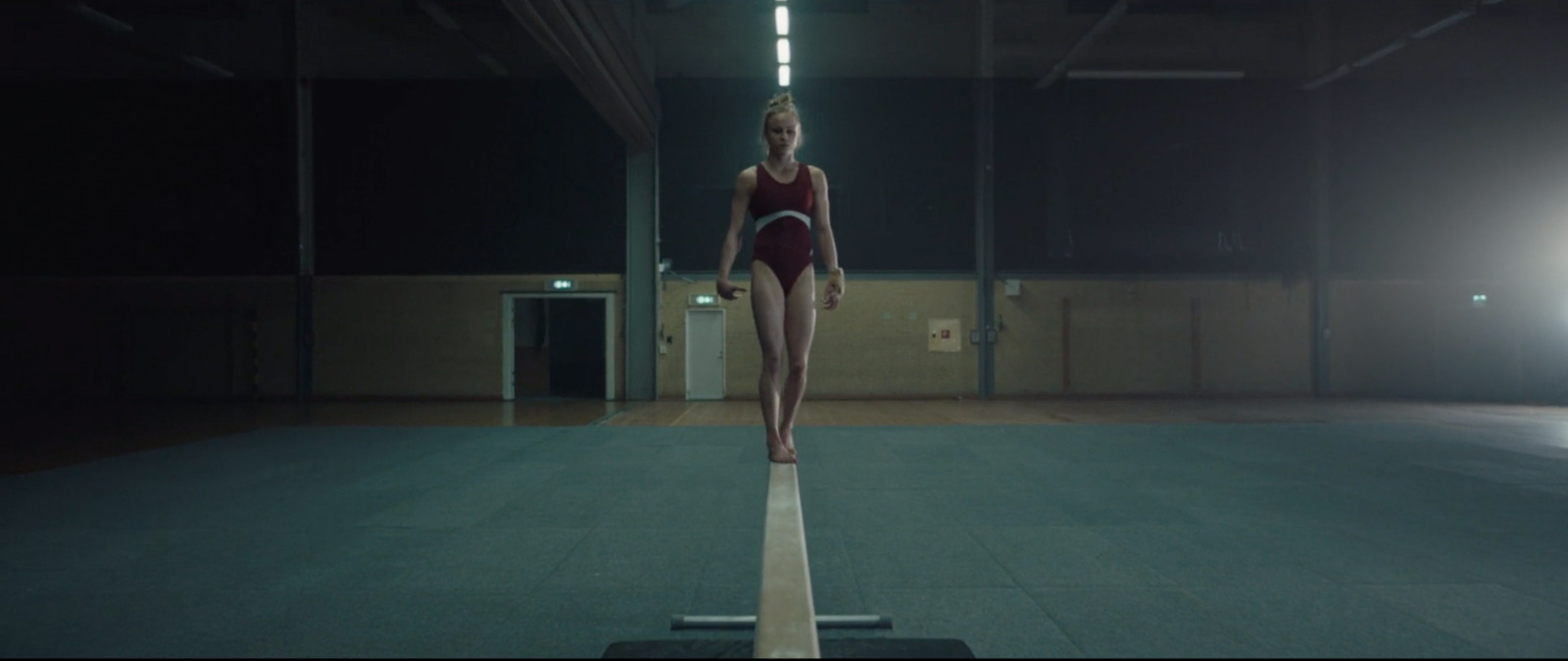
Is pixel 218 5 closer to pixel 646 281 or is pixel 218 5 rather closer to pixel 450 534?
pixel 646 281

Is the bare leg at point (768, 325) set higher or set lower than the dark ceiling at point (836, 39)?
lower

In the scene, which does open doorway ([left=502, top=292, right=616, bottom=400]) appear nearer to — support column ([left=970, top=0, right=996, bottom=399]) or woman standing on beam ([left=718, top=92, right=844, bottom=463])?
support column ([left=970, top=0, right=996, bottom=399])

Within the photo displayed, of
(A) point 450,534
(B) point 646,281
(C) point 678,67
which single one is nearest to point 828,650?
(A) point 450,534

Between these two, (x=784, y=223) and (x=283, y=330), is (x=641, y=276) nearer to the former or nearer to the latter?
(x=283, y=330)

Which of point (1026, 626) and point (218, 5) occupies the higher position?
point (218, 5)

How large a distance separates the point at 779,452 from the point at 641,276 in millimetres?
11095

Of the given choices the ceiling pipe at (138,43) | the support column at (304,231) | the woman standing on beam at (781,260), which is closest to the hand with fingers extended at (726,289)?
the woman standing on beam at (781,260)

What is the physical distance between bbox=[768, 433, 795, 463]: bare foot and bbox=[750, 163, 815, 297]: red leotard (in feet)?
1.64

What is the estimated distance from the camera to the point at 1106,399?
13.0 meters

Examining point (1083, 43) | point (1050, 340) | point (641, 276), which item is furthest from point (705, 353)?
point (1083, 43)

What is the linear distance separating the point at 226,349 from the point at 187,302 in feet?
3.61

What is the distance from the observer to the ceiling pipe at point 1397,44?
1041 cm

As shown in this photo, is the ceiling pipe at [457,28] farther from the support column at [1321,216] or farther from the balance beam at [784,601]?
the support column at [1321,216]

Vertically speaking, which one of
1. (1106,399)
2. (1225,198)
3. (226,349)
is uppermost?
(1225,198)
